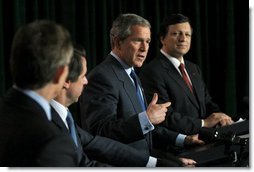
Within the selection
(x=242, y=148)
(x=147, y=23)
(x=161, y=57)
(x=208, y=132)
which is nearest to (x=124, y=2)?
(x=147, y=23)

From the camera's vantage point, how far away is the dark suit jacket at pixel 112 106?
1.74 meters

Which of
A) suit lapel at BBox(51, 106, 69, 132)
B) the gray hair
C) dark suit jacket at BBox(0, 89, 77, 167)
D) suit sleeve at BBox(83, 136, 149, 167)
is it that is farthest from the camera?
the gray hair

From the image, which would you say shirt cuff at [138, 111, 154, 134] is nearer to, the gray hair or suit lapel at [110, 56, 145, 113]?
suit lapel at [110, 56, 145, 113]

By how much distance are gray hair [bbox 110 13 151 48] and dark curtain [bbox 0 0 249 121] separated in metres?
0.02

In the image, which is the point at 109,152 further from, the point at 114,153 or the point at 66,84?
the point at 66,84

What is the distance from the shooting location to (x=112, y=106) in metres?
1.80

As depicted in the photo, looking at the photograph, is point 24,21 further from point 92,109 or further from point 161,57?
point 161,57

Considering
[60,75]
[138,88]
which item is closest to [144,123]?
[138,88]

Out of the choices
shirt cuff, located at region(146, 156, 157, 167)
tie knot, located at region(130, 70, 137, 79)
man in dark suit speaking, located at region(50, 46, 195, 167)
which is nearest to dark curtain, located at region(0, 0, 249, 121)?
tie knot, located at region(130, 70, 137, 79)

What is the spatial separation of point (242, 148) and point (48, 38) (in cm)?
80

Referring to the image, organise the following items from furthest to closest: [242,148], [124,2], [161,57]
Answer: [161,57], [124,2], [242,148]

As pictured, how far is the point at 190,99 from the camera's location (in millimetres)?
1916

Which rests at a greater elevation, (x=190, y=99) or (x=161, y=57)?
(x=161, y=57)

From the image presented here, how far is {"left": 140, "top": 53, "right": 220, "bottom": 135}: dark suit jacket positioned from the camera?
1.85 meters
